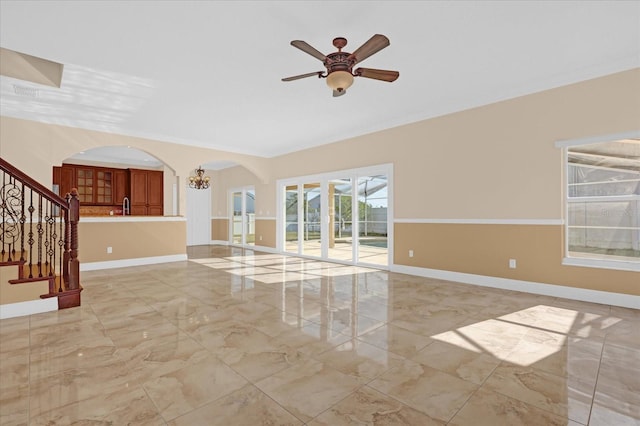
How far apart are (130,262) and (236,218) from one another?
14.2 feet

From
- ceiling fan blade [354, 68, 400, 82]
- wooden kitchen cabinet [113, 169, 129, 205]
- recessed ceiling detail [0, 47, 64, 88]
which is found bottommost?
wooden kitchen cabinet [113, 169, 129, 205]

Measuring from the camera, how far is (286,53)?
3479mm

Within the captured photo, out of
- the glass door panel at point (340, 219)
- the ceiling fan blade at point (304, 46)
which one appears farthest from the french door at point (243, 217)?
the ceiling fan blade at point (304, 46)

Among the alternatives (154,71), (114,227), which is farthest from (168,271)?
(154,71)

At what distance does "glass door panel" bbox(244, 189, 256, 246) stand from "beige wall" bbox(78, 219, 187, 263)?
2.81 metres

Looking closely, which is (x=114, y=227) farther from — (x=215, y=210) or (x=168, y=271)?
(x=215, y=210)

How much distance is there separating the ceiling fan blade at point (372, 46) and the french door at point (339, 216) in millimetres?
3361

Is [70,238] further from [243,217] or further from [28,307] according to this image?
[243,217]

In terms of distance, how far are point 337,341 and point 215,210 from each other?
31.3 ft

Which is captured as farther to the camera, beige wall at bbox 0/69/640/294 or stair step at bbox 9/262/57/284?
beige wall at bbox 0/69/640/294

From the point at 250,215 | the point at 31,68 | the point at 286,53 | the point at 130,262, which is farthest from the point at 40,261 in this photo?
the point at 250,215

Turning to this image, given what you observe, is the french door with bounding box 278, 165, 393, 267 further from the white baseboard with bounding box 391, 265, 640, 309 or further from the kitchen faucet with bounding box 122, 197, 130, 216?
the kitchen faucet with bounding box 122, 197, 130, 216

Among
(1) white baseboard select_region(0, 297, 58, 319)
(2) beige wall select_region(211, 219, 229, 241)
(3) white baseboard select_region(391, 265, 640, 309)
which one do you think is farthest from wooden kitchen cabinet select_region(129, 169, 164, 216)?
(3) white baseboard select_region(391, 265, 640, 309)

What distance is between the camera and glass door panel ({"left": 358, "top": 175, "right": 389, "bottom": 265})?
620 centimetres
